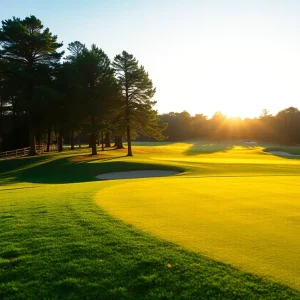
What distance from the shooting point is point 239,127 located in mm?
124938

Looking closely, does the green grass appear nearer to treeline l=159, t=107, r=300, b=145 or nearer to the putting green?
the putting green

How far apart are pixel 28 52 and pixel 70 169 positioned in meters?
18.8

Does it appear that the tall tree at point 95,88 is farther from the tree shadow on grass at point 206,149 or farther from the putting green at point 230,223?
the putting green at point 230,223

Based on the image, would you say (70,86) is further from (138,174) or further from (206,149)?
(206,149)

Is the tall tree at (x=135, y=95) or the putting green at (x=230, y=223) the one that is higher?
the tall tree at (x=135, y=95)

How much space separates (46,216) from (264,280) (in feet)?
22.7

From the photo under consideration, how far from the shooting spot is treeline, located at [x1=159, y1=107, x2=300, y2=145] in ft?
358

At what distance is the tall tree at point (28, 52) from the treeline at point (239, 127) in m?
83.0

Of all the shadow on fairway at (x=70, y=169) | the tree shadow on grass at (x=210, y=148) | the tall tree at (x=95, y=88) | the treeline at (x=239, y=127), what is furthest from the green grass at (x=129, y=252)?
the treeline at (x=239, y=127)

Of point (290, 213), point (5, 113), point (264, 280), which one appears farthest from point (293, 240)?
point (5, 113)

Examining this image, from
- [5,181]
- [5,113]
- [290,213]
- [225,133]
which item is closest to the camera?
[290,213]

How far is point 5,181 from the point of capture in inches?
1161

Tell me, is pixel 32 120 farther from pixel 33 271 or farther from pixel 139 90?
pixel 33 271

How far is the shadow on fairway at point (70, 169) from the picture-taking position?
105 ft
